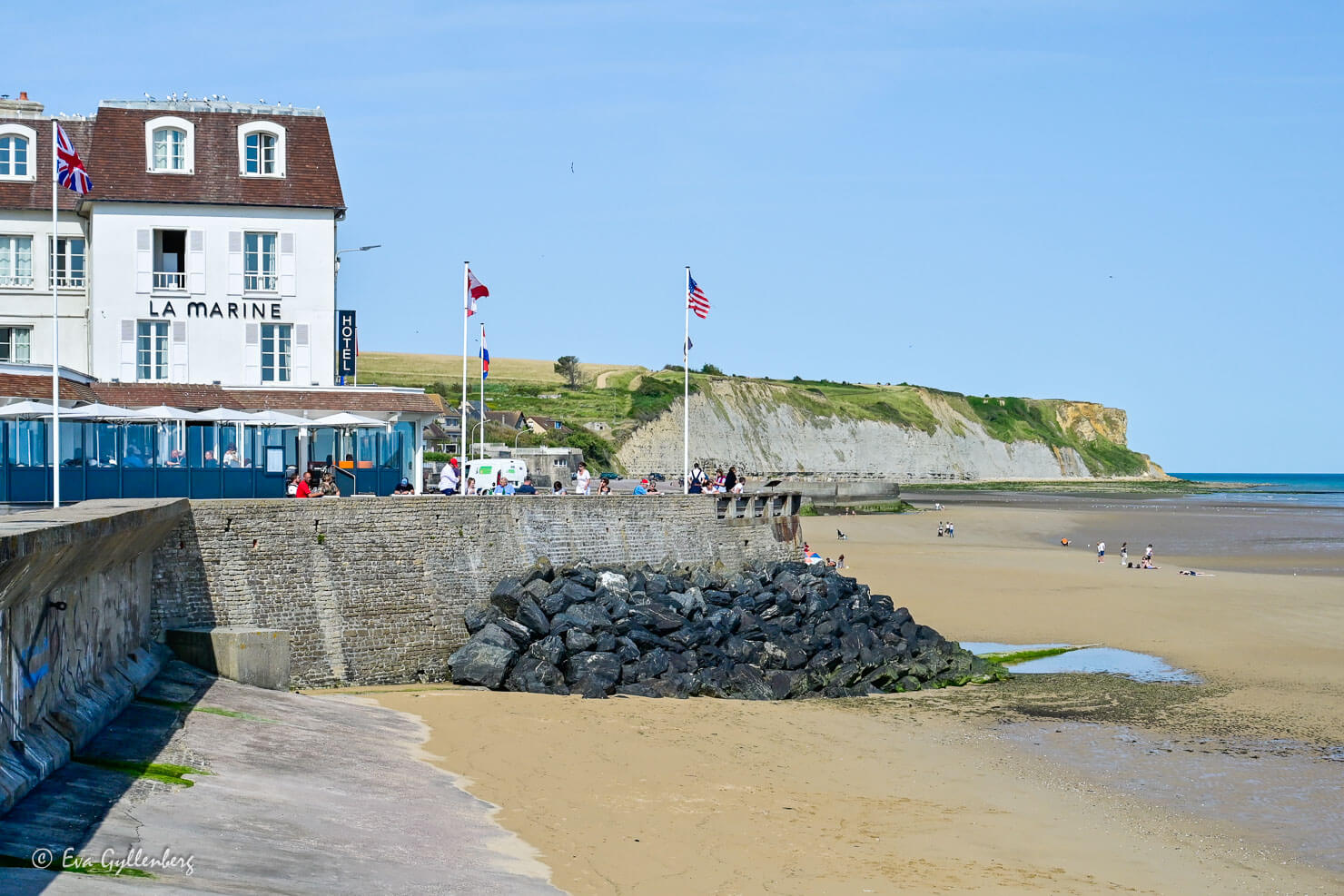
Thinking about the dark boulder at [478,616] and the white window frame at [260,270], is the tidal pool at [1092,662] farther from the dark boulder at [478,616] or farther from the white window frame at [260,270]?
the white window frame at [260,270]

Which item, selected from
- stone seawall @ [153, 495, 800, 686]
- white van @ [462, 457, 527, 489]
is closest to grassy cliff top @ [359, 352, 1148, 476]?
white van @ [462, 457, 527, 489]

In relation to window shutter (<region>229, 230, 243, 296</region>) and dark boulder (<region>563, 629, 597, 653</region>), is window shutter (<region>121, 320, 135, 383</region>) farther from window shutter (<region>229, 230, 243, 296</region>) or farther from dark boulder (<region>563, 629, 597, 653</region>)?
dark boulder (<region>563, 629, 597, 653</region>)

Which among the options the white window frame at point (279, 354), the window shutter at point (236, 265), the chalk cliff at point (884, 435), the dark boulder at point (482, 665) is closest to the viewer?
the dark boulder at point (482, 665)

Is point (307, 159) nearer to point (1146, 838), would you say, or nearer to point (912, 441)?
point (1146, 838)

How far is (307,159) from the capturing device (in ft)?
111

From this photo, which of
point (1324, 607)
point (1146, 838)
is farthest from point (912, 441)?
point (1146, 838)

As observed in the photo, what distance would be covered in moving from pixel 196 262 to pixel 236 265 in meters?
0.97

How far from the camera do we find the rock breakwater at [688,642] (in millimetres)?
23672

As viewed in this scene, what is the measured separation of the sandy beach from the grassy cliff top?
92.0m

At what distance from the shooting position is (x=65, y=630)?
1381 cm

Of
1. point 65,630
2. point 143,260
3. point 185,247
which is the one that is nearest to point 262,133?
point 185,247

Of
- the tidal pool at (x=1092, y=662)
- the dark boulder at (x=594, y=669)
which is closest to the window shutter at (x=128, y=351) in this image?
the dark boulder at (x=594, y=669)

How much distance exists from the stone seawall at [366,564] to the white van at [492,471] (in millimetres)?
8079

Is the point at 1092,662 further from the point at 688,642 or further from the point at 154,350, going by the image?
the point at 154,350
